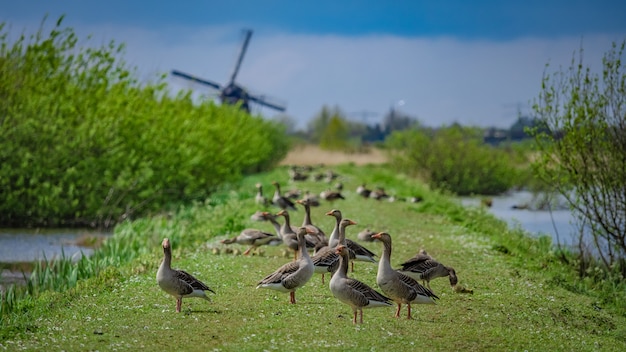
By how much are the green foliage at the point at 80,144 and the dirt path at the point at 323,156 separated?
59.1 metres

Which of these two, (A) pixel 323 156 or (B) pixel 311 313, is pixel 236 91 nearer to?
(A) pixel 323 156

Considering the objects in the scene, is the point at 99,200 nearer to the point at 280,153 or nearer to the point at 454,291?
the point at 454,291

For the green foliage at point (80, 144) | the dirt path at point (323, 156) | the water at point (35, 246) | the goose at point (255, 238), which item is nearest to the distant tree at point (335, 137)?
the dirt path at point (323, 156)

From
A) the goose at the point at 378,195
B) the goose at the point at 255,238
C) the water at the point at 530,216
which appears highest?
the water at the point at 530,216

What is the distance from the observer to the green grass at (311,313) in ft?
35.1

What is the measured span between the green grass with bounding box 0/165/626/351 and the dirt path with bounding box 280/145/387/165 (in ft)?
245

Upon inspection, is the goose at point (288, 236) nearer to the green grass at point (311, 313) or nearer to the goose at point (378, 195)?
the green grass at point (311, 313)

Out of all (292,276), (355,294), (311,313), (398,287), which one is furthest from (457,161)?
(355,294)

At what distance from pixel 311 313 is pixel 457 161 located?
45.9 meters

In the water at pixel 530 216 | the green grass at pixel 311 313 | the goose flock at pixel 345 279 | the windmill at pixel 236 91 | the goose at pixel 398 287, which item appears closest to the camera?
the green grass at pixel 311 313

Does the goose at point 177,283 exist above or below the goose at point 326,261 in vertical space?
below

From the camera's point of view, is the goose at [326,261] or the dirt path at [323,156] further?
the dirt path at [323,156]

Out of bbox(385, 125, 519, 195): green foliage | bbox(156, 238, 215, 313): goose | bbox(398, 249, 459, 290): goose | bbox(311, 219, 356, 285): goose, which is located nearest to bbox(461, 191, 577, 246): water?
bbox(385, 125, 519, 195): green foliage

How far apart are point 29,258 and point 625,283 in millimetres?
15371
